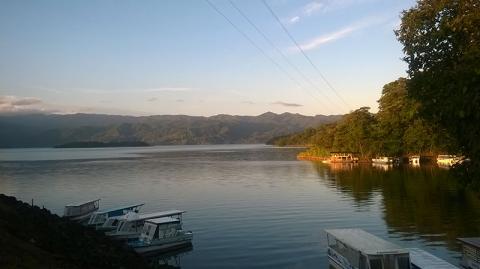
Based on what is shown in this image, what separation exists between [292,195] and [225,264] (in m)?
40.8

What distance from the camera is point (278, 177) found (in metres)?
108

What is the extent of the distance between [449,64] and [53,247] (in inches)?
1280

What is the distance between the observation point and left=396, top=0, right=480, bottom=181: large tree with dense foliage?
23109mm

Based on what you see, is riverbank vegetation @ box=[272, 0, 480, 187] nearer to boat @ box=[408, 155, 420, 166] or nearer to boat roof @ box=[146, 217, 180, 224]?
boat roof @ box=[146, 217, 180, 224]

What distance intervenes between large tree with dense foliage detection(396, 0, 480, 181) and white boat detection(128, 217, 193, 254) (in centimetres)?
2440

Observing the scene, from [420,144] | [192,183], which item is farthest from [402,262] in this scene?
[420,144]

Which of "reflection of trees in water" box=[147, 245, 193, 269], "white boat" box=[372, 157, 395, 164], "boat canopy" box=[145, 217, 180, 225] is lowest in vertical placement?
"reflection of trees in water" box=[147, 245, 193, 269]

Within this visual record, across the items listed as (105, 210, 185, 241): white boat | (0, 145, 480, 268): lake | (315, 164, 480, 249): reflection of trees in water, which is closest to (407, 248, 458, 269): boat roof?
(315, 164, 480, 249): reflection of trees in water

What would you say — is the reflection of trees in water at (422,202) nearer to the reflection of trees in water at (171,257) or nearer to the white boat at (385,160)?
the reflection of trees in water at (171,257)

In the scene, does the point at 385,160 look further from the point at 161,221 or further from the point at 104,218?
the point at 161,221

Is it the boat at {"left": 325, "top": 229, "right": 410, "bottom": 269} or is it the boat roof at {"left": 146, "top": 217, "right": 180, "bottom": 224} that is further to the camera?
the boat roof at {"left": 146, "top": 217, "right": 180, "bottom": 224}

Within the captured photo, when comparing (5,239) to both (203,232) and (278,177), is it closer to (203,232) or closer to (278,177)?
(203,232)

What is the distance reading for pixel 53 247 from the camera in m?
29.8

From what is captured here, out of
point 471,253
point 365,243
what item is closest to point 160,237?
point 365,243
